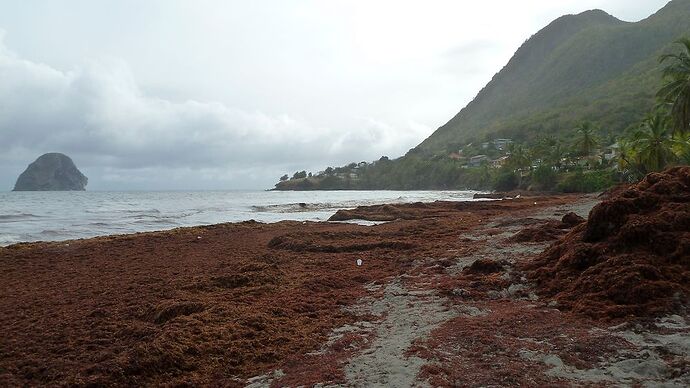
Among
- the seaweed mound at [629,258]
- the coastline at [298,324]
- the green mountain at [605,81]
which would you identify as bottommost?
the coastline at [298,324]

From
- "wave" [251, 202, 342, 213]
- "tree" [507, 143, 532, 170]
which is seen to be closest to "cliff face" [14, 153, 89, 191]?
"wave" [251, 202, 342, 213]

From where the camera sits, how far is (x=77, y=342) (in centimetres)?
671

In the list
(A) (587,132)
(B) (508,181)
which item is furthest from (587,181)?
(B) (508,181)

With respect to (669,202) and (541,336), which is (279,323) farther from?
(669,202)

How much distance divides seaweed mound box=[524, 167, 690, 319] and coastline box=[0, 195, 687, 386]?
0.59 metres

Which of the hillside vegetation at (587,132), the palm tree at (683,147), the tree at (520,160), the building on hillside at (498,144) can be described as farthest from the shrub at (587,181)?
the building on hillside at (498,144)

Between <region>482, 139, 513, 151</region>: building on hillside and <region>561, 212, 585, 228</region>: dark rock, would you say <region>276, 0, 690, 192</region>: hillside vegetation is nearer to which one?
<region>482, 139, 513, 151</region>: building on hillside

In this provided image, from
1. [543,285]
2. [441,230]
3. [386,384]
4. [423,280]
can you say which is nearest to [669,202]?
[543,285]

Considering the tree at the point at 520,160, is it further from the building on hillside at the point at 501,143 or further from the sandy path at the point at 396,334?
the sandy path at the point at 396,334

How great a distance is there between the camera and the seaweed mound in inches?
265

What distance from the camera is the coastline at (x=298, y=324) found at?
5.29 m

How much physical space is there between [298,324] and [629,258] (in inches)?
229

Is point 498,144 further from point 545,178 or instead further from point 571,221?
point 571,221

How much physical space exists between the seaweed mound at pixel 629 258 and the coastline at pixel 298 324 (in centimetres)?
59
